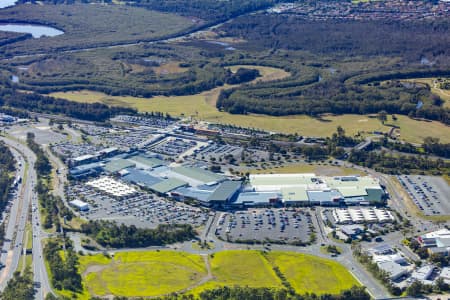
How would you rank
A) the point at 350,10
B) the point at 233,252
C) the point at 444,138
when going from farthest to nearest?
Answer: the point at 350,10, the point at 444,138, the point at 233,252

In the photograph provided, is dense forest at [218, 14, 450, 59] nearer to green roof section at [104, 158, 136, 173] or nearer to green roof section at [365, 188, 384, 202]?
green roof section at [365, 188, 384, 202]

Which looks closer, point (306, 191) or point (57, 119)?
point (306, 191)

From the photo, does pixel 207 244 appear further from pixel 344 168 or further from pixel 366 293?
pixel 344 168

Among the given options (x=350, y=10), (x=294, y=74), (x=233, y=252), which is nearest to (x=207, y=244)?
(x=233, y=252)

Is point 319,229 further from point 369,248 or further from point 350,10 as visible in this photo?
point 350,10

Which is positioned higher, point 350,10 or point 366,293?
point 350,10

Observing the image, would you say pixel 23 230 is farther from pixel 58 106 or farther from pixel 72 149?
pixel 58 106

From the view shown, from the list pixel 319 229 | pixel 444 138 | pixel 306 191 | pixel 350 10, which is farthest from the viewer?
pixel 350 10

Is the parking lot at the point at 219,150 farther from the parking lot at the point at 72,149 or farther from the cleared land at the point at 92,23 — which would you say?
the cleared land at the point at 92,23
